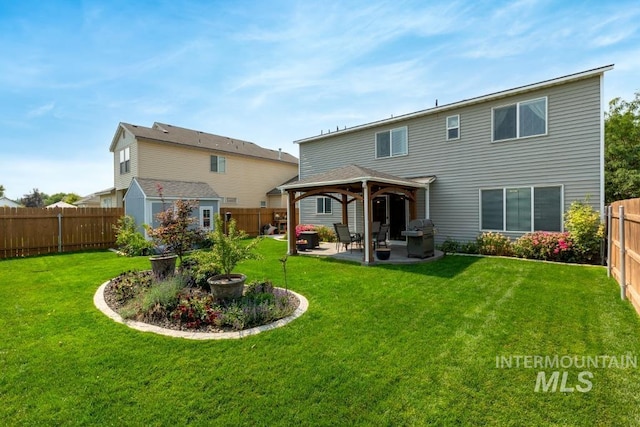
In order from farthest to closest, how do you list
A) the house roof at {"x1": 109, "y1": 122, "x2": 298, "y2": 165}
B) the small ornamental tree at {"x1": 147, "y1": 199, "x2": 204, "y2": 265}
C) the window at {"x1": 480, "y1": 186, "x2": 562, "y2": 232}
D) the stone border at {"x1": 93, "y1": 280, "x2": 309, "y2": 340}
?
the house roof at {"x1": 109, "y1": 122, "x2": 298, "y2": 165} < the window at {"x1": 480, "y1": 186, "x2": 562, "y2": 232} < the small ornamental tree at {"x1": 147, "y1": 199, "x2": 204, "y2": 265} < the stone border at {"x1": 93, "y1": 280, "x2": 309, "y2": 340}

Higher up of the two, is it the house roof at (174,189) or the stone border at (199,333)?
the house roof at (174,189)

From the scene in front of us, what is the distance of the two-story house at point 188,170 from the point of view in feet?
48.8

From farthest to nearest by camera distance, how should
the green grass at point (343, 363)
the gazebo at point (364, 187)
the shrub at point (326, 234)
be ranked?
1. the shrub at point (326, 234)
2. the gazebo at point (364, 187)
3. the green grass at point (343, 363)

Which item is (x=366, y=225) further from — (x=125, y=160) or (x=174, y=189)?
(x=125, y=160)

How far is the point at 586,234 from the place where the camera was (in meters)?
8.26

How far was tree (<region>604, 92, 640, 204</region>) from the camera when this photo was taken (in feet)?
62.4

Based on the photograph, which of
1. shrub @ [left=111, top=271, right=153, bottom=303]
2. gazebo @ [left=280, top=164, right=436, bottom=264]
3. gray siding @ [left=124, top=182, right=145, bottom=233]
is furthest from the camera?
gray siding @ [left=124, top=182, right=145, bottom=233]

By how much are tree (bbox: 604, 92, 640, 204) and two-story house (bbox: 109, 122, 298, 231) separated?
75.4 ft


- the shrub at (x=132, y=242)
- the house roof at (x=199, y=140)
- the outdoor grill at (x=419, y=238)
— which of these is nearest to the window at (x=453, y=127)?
the outdoor grill at (x=419, y=238)

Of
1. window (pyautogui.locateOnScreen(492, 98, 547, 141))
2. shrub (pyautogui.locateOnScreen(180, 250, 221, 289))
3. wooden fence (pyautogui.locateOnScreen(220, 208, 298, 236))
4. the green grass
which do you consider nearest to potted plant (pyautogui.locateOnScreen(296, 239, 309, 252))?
shrub (pyautogui.locateOnScreen(180, 250, 221, 289))

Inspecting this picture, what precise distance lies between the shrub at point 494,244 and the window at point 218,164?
682 inches

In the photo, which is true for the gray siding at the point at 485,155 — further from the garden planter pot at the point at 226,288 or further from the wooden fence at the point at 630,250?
the garden planter pot at the point at 226,288

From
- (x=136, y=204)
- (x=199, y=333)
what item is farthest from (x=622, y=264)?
(x=136, y=204)

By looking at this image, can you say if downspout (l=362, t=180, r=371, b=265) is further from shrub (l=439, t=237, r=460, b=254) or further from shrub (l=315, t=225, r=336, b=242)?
shrub (l=315, t=225, r=336, b=242)
